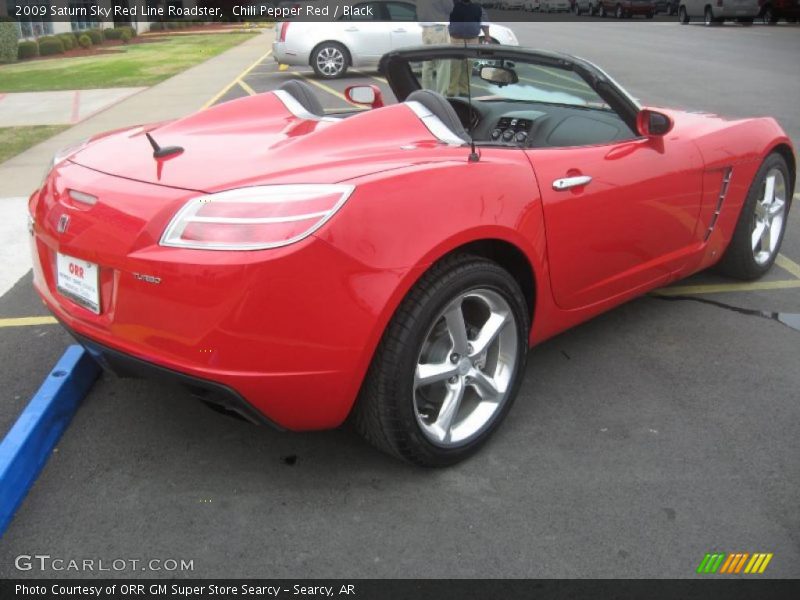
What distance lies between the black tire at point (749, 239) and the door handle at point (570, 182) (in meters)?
1.53

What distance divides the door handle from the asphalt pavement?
2.98 feet

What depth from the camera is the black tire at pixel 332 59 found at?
15312mm

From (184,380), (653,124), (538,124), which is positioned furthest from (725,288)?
(184,380)

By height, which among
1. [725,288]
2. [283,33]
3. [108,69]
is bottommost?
[108,69]

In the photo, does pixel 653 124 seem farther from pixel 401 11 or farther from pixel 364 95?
pixel 401 11

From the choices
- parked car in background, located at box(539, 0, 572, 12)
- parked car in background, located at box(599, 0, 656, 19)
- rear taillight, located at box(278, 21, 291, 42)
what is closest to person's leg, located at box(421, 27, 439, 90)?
rear taillight, located at box(278, 21, 291, 42)

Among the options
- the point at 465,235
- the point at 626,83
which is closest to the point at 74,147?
the point at 465,235

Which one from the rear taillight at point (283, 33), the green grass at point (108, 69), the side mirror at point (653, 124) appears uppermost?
the side mirror at point (653, 124)

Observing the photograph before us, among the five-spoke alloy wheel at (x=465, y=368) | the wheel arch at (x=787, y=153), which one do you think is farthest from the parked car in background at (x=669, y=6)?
the five-spoke alloy wheel at (x=465, y=368)

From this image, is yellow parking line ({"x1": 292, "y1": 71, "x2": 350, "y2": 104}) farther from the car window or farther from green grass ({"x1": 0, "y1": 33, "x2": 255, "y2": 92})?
green grass ({"x1": 0, "y1": 33, "x2": 255, "y2": 92})

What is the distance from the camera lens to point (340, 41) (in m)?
15.4

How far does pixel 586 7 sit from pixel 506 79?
41.3m

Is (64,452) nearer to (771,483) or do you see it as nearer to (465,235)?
(465,235)

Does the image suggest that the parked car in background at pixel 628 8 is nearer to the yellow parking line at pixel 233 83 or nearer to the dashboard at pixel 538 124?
the yellow parking line at pixel 233 83
